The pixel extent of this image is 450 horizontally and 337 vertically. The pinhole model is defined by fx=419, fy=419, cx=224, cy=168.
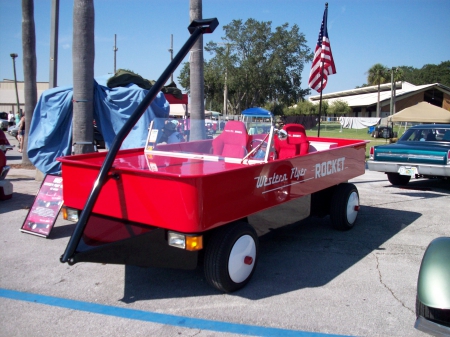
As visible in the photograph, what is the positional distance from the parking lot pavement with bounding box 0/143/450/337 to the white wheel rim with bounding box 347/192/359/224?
20 cm

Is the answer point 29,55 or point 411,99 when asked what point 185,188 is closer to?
point 29,55

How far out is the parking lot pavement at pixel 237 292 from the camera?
11.6ft

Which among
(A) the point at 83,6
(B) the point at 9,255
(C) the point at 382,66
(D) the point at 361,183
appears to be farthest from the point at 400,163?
(C) the point at 382,66

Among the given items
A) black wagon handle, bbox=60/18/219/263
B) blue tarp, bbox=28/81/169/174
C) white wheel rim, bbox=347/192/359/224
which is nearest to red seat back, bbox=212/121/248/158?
black wagon handle, bbox=60/18/219/263

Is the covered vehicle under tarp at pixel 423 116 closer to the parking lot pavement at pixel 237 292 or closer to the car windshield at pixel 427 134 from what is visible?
the car windshield at pixel 427 134

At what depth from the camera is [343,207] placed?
6141mm

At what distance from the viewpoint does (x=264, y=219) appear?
4.56 m

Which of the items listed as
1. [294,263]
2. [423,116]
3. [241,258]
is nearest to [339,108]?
[423,116]

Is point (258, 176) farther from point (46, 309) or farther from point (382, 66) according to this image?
point (382, 66)

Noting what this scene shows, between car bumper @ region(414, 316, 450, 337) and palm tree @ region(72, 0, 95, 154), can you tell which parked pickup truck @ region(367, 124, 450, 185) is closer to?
palm tree @ region(72, 0, 95, 154)

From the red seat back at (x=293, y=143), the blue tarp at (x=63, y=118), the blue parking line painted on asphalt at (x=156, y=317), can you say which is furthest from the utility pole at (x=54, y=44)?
the blue parking line painted on asphalt at (x=156, y=317)

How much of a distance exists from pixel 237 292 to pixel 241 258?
0.35 meters

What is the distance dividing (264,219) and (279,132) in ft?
3.39

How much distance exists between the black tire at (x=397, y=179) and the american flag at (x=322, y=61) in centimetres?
277
